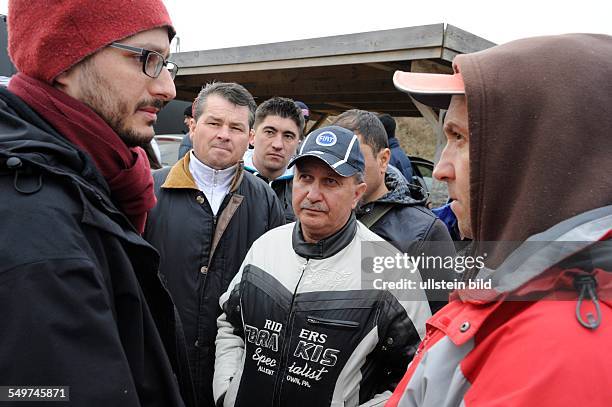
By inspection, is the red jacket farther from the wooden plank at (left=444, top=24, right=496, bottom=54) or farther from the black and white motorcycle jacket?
the wooden plank at (left=444, top=24, right=496, bottom=54)

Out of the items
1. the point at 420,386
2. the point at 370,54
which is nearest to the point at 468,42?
the point at 370,54

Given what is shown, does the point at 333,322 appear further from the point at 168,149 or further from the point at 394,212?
the point at 168,149

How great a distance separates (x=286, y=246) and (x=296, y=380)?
0.58m

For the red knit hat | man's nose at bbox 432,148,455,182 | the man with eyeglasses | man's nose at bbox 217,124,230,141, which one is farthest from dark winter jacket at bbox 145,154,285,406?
man's nose at bbox 432,148,455,182

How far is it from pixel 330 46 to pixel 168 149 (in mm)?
2723

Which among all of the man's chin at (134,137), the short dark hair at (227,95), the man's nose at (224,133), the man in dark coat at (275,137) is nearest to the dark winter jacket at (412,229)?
the man's nose at (224,133)

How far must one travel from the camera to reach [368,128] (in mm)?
2988

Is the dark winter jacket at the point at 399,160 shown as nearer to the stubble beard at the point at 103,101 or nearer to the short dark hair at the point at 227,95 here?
the short dark hair at the point at 227,95

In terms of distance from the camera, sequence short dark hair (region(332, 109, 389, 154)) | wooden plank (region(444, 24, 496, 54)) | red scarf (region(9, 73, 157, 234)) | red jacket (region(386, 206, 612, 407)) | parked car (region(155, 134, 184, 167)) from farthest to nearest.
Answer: parked car (region(155, 134, 184, 167)), wooden plank (region(444, 24, 496, 54)), short dark hair (region(332, 109, 389, 154)), red scarf (region(9, 73, 157, 234)), red jacket (region(386, 206, 612, 407))

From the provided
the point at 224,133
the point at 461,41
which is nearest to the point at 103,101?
the point at 224,133

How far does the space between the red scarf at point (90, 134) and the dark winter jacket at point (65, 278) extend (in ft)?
0.16

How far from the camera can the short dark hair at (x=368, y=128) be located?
9.66ft

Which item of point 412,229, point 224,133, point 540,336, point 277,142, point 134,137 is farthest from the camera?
point 277,142

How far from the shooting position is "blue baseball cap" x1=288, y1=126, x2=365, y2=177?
2.25 meters
